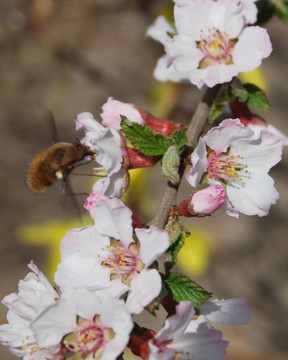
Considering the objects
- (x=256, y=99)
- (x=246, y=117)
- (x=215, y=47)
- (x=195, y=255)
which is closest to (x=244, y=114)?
(x=246, y=117)

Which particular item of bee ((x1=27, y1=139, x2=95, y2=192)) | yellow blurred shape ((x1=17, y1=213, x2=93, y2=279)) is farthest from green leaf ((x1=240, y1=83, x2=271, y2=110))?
yellow blurred shape ((x1=17, y1=213, x2=93, y2=279))

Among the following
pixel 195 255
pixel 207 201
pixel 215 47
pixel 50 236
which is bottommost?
pixel 195 255

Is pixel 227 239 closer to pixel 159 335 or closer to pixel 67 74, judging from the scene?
pixel 67 74

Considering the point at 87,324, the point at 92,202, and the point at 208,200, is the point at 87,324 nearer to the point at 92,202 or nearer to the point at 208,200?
the point at 92,202

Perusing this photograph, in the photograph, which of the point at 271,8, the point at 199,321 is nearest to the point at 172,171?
the point at 199,321

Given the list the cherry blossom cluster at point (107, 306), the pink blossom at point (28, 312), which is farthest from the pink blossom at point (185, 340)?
the pink blossom at point (28, 312)

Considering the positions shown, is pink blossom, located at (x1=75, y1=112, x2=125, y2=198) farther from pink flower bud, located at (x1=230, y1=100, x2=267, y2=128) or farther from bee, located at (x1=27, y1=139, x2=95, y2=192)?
pink flower bud, located at (x1=230, y1=100, x2=267, y2=128)
